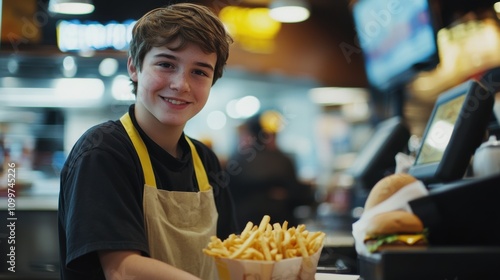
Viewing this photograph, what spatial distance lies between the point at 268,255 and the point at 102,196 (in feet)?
1.56

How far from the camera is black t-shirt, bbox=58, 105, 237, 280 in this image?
5.21 ft

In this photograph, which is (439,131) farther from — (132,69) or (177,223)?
(132,69)

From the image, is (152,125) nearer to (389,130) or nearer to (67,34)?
(389,130)

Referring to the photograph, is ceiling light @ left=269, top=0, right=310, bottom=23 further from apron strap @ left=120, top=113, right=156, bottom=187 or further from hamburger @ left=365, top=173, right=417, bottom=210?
hamburger @ left=365, top=173, right=417, bottom=210

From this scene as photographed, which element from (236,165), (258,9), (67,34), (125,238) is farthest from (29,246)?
(258,9)

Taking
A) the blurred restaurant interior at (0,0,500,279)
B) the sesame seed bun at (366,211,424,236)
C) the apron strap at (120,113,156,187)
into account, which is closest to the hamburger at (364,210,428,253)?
the sesame seed bun at (366,211,424,236)

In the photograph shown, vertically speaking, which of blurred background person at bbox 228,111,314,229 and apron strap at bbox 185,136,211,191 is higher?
Result: apron strap at bbox 185,136,211,191

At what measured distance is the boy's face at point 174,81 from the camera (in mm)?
1798

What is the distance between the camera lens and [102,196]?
1625 millimetres

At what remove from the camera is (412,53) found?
3336 millimetres

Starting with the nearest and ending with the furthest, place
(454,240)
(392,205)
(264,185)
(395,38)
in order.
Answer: (454,240), (392,205), (395,38), (264,185)

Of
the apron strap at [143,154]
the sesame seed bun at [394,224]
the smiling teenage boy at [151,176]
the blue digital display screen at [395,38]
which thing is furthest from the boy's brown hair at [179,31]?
the blue digital display screen at [395,38]

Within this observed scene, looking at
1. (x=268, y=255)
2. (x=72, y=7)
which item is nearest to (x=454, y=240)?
(x=268, y=255)

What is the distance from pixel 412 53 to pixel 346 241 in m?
1.08
